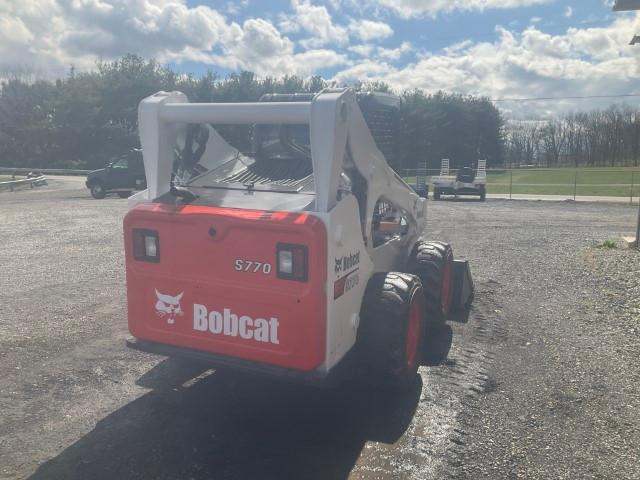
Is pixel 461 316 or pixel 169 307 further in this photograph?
pixel 461 316

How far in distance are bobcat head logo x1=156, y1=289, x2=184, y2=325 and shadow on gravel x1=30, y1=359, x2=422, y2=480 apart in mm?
741

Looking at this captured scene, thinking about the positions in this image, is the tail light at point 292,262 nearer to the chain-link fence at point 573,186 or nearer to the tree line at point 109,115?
the chain-link fence at point 573,186

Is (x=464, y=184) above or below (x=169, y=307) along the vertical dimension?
above

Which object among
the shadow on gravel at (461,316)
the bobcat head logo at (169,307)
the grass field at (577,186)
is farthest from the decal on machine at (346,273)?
the grass field at (577,186)

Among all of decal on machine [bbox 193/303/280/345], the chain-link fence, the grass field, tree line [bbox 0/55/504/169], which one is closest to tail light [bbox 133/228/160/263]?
decal on machine [bbox 193/303/280/345]

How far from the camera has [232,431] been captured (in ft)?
13.2

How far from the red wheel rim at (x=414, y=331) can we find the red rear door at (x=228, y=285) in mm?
1189

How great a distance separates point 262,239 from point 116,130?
54445 millimetres

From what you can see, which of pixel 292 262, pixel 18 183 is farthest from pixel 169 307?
pixel 18 183

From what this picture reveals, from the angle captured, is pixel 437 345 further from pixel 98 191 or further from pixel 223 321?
pixel 98 191

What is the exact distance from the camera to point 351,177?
4.67 metres

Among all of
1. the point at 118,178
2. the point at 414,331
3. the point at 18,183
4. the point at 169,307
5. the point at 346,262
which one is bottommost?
the point at 414,331

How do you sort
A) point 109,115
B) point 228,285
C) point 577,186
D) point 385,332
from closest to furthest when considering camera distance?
point 228,285 → point 385,332 → point 577,186 → point 109,115

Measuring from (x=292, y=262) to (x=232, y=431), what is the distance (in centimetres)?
133
